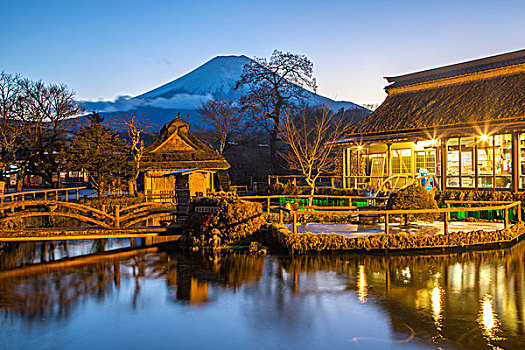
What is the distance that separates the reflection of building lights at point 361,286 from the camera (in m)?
9.64

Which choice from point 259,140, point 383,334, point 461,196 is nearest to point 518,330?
point 383,334

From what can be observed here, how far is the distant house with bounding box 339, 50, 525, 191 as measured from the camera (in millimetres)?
23734

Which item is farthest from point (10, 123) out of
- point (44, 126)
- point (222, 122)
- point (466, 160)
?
point (466, 160)

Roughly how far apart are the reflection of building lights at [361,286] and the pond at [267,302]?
25mm

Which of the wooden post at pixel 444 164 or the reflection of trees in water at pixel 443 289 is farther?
the wooden post at pixel 444 164

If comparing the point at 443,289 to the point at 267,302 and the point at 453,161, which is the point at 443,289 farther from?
the point at 453,161

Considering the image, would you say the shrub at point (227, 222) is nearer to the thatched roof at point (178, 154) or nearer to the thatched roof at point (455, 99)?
the thatched roof at point (455, 99)

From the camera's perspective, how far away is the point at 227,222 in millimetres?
16000

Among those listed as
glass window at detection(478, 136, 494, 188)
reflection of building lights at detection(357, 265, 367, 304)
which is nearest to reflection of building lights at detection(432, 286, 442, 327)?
reflection of building lights at detection(357, 265, 367, 304)

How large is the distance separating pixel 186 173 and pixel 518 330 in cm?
1831

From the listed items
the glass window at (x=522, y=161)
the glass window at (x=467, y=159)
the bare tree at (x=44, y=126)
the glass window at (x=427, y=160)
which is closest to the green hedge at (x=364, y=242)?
the glass window at (x=522, y=161)

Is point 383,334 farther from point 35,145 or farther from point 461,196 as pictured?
point 35,145

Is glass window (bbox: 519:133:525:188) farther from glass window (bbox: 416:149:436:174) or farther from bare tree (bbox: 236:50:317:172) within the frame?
bare tree (bbox: 236:50:317:172)

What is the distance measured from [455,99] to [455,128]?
3460 mm
